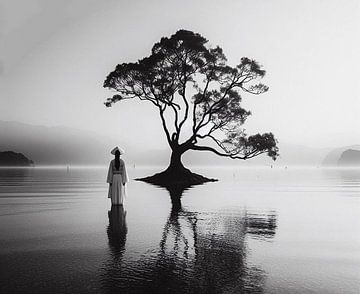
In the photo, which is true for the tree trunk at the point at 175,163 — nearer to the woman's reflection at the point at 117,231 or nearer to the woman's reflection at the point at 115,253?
the woman's reflection at the point at 117,231

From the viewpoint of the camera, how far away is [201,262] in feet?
23.3

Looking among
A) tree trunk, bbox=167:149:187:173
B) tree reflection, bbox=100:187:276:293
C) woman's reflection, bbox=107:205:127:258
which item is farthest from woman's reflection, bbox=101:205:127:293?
tree trunk, bbox=167:149:187:173

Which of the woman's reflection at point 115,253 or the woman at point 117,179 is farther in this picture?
the woman at point 117,179

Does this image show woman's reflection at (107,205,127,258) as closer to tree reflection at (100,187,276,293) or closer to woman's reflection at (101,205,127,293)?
woman's reflection at (101,205,127,293)

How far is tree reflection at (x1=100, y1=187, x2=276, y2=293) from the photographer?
18.6 feet

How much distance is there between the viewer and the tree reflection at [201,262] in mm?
5664

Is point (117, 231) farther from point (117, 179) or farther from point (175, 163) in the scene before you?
point (175, 163)

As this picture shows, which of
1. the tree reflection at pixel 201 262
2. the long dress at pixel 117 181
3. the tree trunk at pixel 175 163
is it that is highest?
the tree trunk at pixel 175 163

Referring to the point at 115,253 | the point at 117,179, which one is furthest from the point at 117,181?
the point at 115,253

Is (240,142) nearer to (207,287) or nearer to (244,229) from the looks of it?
(244,229)

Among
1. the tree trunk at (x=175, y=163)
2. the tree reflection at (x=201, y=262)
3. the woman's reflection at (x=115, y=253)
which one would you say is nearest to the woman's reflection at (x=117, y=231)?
the woman's reflection at (x=115, y=253)

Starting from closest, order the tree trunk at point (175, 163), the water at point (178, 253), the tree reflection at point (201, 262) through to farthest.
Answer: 1. the tree reflection at point (201, 262)
2. the water at point (178, 253)
3. the tree trunk at point (175, 163)

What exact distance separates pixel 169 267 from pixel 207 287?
4.12 feet

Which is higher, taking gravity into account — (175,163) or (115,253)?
(175,163)
